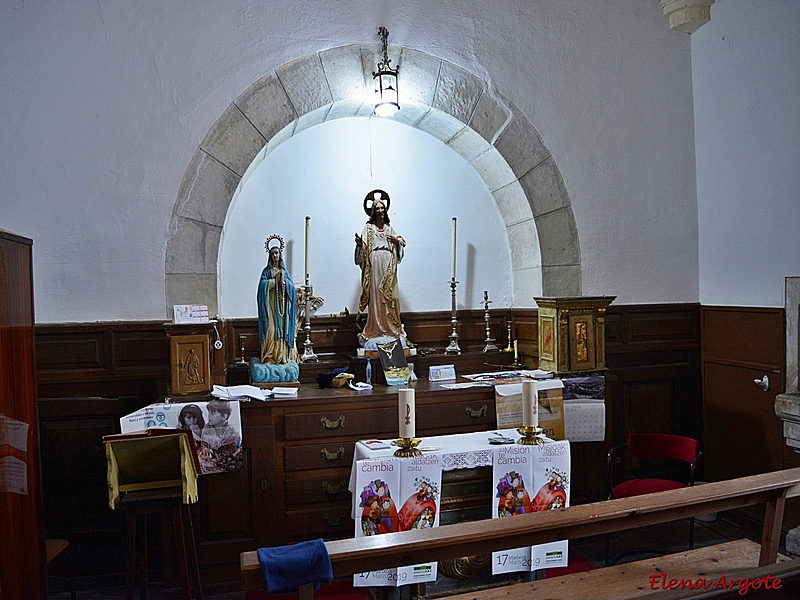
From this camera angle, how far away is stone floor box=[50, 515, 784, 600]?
403 centimetres

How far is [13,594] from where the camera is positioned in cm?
270

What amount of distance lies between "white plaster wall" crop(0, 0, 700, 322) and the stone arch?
0.08 meters

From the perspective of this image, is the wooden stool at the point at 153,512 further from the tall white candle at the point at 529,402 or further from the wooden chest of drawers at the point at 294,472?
the tall white candle at the point at 529,402

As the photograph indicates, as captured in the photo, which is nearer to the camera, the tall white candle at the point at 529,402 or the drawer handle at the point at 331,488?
the tall white candle at the point at 529,402

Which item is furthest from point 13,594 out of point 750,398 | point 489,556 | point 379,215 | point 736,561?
point 750,398

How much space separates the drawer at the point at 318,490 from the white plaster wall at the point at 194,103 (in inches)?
54.1

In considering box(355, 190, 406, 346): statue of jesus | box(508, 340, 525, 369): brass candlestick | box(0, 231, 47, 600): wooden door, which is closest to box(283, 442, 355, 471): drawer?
box(355, 190, 406, 346): statue of jesus

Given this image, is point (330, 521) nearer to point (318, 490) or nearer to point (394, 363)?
point (318, 490)

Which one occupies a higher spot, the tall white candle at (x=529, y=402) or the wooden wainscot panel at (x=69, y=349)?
the wooden wainscot panel at (x=69, y=349)

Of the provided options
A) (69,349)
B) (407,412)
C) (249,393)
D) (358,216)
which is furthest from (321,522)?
(358,216)

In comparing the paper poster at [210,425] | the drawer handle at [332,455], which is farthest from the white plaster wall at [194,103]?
the drawer handle at [332,455]

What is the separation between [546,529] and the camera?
6.98 ft

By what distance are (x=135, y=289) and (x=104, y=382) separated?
23.6 inches

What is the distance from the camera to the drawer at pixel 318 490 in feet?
13.9
